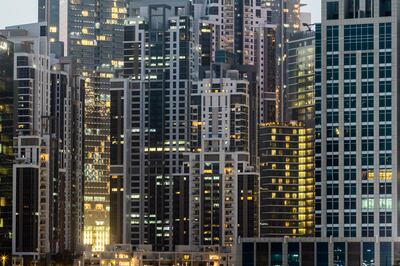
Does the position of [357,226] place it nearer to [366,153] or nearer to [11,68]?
[366,153]

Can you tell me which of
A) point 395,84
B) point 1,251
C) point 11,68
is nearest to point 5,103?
point 11,68

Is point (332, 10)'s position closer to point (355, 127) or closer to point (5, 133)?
point (355, 127)

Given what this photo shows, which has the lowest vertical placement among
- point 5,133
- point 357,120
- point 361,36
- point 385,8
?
point 5,133

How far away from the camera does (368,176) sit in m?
178

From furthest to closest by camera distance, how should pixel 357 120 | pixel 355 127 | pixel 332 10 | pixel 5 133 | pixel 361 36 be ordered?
1. pixel 332 10
2. pixel 361 36
3. pixel 355 127
4. pixel 357 120
5. pixel 5 133

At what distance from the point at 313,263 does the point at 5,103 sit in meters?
43.5

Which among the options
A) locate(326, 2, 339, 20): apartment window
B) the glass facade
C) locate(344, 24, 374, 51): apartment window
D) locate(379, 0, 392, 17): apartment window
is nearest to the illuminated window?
the glass facade

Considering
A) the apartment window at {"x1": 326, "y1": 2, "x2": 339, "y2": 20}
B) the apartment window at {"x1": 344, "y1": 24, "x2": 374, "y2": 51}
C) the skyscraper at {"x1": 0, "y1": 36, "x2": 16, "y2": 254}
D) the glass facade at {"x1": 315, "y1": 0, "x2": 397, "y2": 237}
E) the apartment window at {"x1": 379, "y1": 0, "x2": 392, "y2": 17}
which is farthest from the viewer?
the apartment window at {"x1": 326, "y1": 2, "x2": 339, "y2": 20}

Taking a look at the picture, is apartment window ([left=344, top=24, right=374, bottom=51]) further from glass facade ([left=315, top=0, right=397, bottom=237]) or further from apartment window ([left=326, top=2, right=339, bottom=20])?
apartment window ([left=326, top=2, right=339, bottom=20])

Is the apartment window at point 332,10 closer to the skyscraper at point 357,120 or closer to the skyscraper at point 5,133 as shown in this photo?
the skyscraper at point 357,120

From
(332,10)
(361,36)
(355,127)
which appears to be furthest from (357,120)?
(332,10)

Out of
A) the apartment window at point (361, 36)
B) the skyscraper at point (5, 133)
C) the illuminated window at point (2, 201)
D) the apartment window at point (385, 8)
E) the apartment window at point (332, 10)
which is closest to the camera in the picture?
the skyscraper at point (5, 133)

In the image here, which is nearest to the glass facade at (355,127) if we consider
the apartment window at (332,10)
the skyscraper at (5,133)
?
the apartment window at (332,10)

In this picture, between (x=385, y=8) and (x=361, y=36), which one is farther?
(x=385, y=8)
